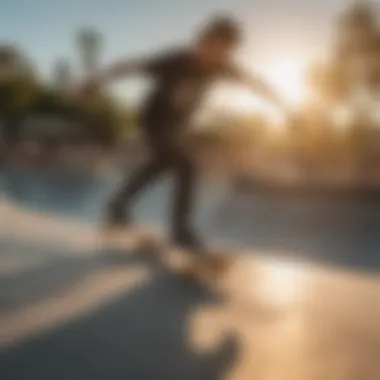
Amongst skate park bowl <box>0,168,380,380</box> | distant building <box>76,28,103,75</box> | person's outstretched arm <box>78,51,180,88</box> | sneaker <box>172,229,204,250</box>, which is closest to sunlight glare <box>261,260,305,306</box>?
skate park bowl <box>0,168,380,380</box>

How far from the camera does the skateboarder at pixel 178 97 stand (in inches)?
94.4

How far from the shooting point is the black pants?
2.61m

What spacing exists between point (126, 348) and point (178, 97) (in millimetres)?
1052

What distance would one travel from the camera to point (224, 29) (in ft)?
7.78

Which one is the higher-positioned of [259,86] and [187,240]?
[259,86]

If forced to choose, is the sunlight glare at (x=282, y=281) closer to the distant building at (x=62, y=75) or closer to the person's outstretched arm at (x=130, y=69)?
the person's outstretched arm at (x=130, y=69)

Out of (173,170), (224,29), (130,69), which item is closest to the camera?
(224,29)

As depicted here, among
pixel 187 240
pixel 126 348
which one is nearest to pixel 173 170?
pixel 187 240

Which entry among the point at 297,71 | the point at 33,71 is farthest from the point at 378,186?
the point at 33,71

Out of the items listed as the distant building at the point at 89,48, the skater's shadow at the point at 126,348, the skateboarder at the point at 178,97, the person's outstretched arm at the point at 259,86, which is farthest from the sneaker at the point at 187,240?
the distant building at the point at 89,48

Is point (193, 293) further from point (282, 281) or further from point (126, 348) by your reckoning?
point (126, 348)

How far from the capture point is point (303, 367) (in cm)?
188

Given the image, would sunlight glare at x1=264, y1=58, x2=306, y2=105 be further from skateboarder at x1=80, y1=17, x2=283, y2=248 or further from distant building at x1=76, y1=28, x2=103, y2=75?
distant building at x1=76, y1=28, x2=103, y2=75

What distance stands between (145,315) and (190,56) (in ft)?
3.19
